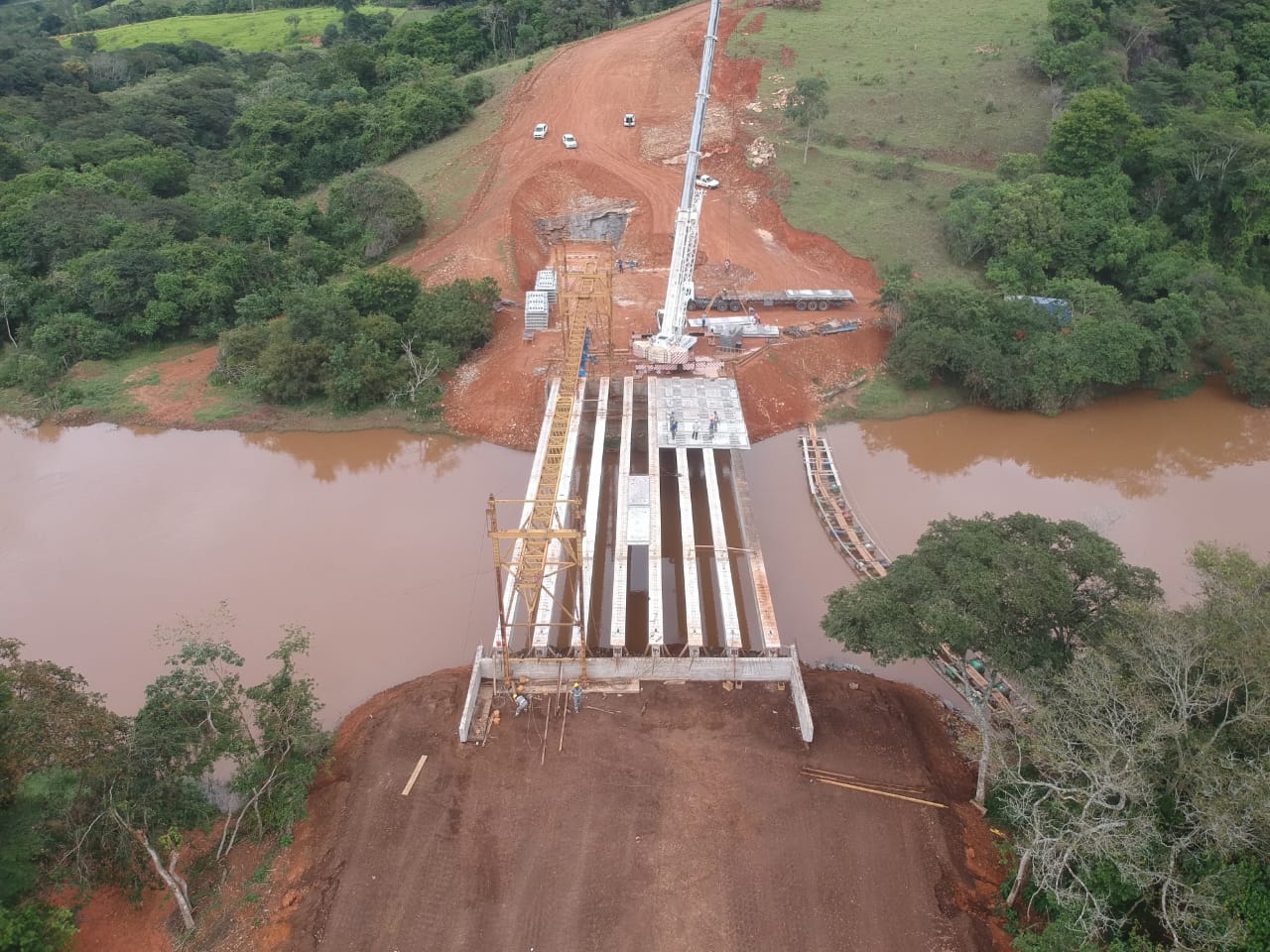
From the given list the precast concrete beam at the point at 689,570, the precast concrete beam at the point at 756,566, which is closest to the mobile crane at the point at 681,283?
the precast concrete beam at the point at 756,566

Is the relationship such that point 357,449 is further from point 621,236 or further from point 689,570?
point 621,236

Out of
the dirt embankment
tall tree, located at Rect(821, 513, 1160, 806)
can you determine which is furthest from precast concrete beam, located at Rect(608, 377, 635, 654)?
tall tree, located at Rect(821, 513, 1160, 806)

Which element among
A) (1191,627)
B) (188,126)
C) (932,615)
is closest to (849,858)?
(932,615)

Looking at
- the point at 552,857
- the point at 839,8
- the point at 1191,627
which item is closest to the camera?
the point at 1191,627

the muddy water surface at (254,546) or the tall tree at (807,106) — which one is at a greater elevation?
the tall tree at (807,106)

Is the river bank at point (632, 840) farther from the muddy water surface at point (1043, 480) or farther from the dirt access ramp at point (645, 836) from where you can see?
the muddy water surface at point (1043, 480)

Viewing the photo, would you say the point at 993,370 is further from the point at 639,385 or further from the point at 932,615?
the point at 932,615
